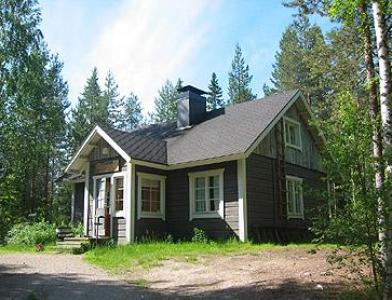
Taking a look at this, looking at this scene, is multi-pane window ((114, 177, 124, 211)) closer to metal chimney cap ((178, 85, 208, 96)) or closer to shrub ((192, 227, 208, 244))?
shrub ((192, 227, 208, 244))

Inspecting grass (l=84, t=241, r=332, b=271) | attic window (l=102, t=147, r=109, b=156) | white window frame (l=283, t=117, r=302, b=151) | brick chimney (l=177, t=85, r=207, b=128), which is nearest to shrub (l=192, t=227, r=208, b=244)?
grass (l=84, t=241, r=332, b=271)

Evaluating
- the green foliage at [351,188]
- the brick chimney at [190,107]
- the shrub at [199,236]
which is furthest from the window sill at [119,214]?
the green foliage at [351,188]

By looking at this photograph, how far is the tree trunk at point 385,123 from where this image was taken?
5629 millimetres

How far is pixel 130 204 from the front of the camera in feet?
50.3

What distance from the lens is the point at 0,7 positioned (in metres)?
20.2

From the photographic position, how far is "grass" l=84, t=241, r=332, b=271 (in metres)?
11.0

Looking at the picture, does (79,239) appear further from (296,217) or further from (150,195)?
(296,217)

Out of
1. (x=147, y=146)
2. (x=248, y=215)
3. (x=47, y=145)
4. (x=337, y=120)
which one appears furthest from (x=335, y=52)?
(x=47, y=145)

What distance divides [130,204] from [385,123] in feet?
33.7

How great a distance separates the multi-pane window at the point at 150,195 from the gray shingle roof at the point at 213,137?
27.3 inches

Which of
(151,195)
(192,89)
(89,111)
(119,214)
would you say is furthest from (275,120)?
(89,111)

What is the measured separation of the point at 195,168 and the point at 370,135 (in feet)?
34.7

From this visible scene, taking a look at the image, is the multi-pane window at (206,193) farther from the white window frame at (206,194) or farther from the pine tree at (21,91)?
the pine tree at (21,91)

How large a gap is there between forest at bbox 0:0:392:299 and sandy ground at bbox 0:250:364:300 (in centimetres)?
108
